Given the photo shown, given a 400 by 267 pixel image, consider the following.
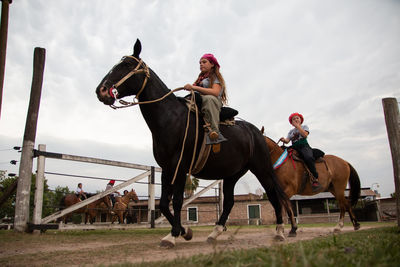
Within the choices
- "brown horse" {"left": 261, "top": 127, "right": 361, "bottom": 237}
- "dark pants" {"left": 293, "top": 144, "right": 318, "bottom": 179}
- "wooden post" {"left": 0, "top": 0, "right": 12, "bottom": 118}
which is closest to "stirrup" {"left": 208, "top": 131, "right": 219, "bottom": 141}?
"brown horse" {"left": 261, "top": 127, "right": 361, "bottom": 237}

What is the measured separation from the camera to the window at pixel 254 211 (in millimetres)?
37250

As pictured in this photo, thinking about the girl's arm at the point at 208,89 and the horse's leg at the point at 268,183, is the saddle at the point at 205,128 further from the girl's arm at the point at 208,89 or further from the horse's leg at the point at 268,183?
the horse's leg at the point at 268,183

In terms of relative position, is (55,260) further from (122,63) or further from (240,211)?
(240,211)

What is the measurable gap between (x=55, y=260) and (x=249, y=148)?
3.58 meters

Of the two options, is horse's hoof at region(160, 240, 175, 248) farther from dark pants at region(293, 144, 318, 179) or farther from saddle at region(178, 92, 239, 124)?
dark pants at region(293, 144, 318, 179)

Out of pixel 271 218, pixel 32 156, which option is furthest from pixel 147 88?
pixel 271 218

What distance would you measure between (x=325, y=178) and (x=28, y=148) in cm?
794

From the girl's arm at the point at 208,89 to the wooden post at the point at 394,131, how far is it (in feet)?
11.2

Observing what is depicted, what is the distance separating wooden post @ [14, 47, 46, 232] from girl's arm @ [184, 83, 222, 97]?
16.4 feet

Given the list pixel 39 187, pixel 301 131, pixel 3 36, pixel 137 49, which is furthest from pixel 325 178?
pixel 3 36

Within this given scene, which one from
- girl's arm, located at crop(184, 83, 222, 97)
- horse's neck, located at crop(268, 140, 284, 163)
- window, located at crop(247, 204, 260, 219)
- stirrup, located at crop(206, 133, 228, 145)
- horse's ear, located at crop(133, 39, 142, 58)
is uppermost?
horse's ear, located at crop(133, 39, 142, 58)

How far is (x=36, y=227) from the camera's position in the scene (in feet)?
22.2

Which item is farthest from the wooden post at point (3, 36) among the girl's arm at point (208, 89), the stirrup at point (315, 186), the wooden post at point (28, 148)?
the stirrup at point (315, 186)

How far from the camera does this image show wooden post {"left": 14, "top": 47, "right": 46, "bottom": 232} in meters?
6.90
